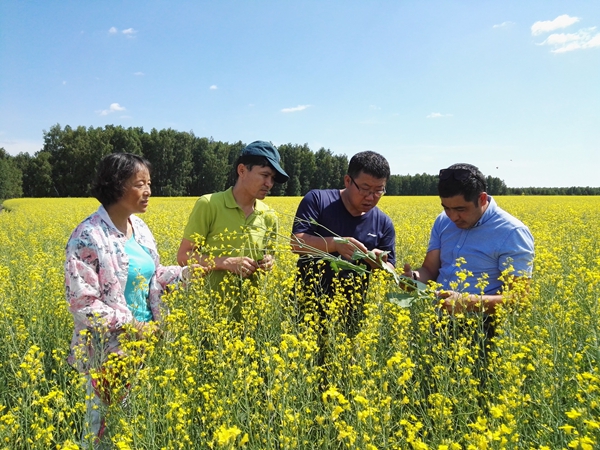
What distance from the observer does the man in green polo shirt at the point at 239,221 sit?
9.43ft

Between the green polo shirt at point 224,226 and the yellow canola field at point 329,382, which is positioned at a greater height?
the green polo shirt at point 224,226

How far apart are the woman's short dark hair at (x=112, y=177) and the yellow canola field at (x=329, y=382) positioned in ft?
2.13

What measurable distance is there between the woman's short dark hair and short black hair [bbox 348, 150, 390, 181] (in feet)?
4.58

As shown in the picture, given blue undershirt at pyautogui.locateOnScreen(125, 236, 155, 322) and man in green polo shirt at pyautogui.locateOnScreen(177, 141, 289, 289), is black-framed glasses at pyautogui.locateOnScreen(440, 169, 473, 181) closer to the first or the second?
man in green polo shirt at pyautogui.locateOnScreen(177, 141, 289, 289)

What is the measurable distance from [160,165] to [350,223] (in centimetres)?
4887

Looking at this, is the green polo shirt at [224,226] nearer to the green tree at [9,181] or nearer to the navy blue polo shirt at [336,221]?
the navy blue polo shirt at [336,221]

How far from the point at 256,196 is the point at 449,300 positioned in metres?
1.44

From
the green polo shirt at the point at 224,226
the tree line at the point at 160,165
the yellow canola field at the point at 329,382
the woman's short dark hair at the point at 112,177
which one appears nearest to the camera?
the yellow canola field at the point at 329,382

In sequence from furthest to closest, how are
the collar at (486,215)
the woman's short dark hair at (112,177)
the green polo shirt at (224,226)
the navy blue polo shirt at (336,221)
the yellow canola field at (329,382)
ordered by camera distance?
the navy blue polo shirt at (336,221), the green polo shirt at (224,226), the collar at (486,215), the woman's short dark hair at (112,177), the yellow canola field at (329,382)

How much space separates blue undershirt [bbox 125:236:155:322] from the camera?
2.37 metres

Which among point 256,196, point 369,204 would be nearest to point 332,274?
point 369,204

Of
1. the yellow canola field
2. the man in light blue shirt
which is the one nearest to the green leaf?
the yellow canola field

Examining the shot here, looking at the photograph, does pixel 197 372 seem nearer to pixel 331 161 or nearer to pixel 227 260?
pixel 227 260

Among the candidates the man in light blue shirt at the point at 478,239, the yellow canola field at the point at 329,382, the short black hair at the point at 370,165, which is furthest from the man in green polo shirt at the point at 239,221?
the man in light blue shirt at the point at 478,239
